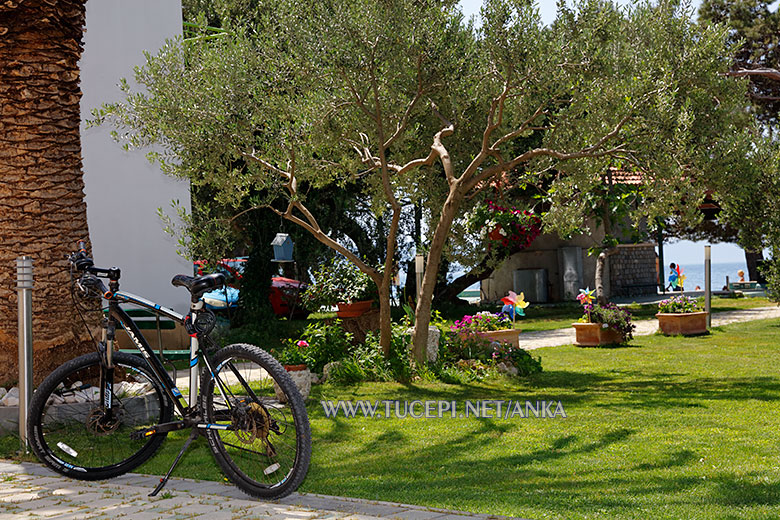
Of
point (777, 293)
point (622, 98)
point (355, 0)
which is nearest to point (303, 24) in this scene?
point (355, 0)

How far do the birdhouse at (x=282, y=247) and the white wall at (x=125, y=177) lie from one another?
1.91 m

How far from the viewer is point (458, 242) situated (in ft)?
41.6

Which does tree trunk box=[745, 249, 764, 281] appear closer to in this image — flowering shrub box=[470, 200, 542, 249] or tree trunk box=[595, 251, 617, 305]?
→ flowering shrub box=[470, 200, 542, 249]

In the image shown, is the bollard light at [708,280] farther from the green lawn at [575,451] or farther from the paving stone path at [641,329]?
the green lawn at [575,451]

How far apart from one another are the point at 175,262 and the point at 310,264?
137 inches

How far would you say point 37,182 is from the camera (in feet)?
24.1

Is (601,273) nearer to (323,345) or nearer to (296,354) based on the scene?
(323,345)

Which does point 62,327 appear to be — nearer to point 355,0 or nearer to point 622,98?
point 355,0

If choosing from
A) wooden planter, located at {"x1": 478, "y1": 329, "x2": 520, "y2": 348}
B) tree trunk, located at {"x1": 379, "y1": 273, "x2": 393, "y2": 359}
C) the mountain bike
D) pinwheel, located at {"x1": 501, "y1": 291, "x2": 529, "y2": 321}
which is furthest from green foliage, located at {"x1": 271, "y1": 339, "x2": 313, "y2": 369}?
the mountain bike

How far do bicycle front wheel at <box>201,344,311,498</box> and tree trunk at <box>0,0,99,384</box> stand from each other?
10.8 ft

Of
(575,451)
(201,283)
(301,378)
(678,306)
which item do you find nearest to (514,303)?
(301,378)

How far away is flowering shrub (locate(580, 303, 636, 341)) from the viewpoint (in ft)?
47.9

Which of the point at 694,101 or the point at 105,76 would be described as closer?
the point at 694,101

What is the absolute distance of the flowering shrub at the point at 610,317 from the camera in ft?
47.9
